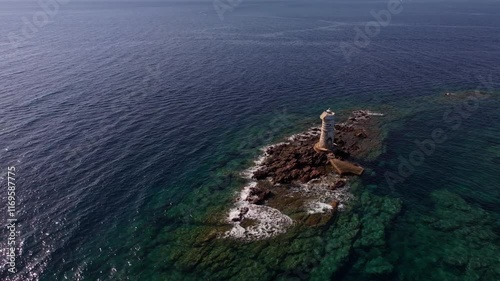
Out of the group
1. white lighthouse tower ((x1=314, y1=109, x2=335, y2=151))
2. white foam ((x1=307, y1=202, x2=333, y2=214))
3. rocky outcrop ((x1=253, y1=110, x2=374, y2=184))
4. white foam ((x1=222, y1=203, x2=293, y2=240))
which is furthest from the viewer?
white lighthouse tower ((x1=314, y1=109, x2=335, y2=151))

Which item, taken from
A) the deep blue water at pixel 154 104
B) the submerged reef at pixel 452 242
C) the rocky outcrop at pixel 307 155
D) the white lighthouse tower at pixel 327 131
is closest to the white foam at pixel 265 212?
the rocky outcrop at pixel 307 155

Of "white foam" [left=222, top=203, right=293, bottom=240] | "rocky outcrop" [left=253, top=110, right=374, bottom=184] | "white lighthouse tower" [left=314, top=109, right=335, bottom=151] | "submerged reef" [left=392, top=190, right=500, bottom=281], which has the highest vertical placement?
"white lighthouse tower" [left=314, top=109, right=335, bottom=151]

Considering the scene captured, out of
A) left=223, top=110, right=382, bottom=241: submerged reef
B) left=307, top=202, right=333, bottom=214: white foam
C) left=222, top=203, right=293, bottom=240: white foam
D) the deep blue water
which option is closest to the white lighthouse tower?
left=223, top=110, right=382, bottom=241: submerged reef

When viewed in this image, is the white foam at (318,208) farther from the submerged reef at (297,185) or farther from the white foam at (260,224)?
the white foam at (260,224)

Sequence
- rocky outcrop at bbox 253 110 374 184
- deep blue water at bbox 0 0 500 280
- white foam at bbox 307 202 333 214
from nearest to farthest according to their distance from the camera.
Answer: white foam at bbox 307 202 333 214
deep blue water at bbox 0 0 500 280
rocky outcrop at bbox 253 110 374 184

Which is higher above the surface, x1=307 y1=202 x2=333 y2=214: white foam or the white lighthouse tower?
the white lighthouse tower

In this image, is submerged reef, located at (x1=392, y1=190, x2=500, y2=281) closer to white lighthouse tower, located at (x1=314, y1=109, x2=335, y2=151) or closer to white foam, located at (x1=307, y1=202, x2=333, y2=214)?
white foam, located at (x1=307, y1=202, x2=333, y2=214)

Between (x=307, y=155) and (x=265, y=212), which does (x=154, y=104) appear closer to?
(x=307, y=155)

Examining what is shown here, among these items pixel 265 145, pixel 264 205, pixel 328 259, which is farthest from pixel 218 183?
pixel 328 259
